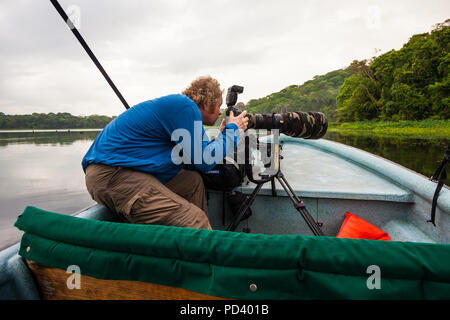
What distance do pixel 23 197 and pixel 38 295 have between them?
33.9 feet

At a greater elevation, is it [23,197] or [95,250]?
[95,250]

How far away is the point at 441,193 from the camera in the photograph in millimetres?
1333

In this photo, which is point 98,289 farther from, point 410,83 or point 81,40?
point 410,83

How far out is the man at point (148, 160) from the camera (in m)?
1.18

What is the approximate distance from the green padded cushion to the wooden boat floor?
1.0 inches

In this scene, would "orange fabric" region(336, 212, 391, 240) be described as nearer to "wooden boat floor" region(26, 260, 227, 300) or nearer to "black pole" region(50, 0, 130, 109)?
"wooden boat floor" region(26, 260, 227, 300)

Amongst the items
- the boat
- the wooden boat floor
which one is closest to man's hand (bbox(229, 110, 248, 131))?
the boat

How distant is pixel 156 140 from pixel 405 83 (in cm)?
4053

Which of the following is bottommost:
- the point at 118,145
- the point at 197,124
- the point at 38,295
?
the point at 38,295

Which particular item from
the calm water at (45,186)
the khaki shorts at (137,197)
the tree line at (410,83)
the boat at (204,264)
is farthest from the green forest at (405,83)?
the boat at (204,264)

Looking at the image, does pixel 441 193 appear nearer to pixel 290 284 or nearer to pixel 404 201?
pixel 404 201

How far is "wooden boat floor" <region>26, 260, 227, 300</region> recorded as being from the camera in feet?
2.09

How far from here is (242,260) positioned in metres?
0.59
